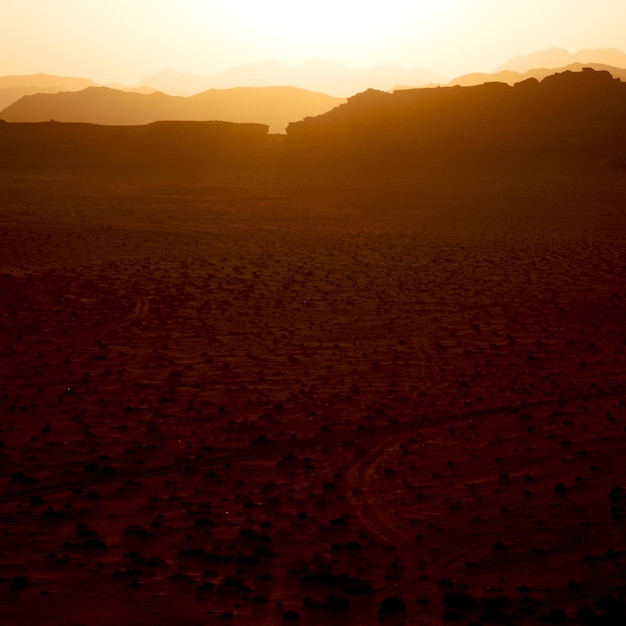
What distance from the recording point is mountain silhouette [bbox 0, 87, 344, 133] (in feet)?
306

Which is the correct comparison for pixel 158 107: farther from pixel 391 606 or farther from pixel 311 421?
pixel 391 606

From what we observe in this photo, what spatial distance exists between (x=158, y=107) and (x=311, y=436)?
9376cm

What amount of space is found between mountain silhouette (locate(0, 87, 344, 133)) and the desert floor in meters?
77.3

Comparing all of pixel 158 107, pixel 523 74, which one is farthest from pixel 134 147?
pixel 523 74

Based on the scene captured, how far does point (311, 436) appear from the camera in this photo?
945 centimetres

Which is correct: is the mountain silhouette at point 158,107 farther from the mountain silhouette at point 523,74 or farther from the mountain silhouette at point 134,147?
the mountain silhouette at point 134,147

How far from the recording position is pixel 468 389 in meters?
11.0

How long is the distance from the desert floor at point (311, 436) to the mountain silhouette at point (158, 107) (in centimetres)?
7728

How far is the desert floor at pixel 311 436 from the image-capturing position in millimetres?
6258

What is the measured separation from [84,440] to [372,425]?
324cm

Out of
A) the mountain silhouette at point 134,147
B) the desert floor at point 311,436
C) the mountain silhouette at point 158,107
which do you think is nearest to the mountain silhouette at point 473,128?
the mountain silhouette at point 134,147

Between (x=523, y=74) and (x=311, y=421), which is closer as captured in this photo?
(x=311, y=421)

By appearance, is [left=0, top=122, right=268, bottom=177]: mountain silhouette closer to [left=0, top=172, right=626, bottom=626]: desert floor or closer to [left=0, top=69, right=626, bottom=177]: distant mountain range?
[left=0, top=69, right=626, bottom=177]: distant mountain range

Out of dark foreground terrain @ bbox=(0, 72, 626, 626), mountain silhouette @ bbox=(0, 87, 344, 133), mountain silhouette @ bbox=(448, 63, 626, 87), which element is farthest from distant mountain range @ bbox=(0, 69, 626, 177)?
mountain silhouette @ bbox=(448, 63, 626, 87)
